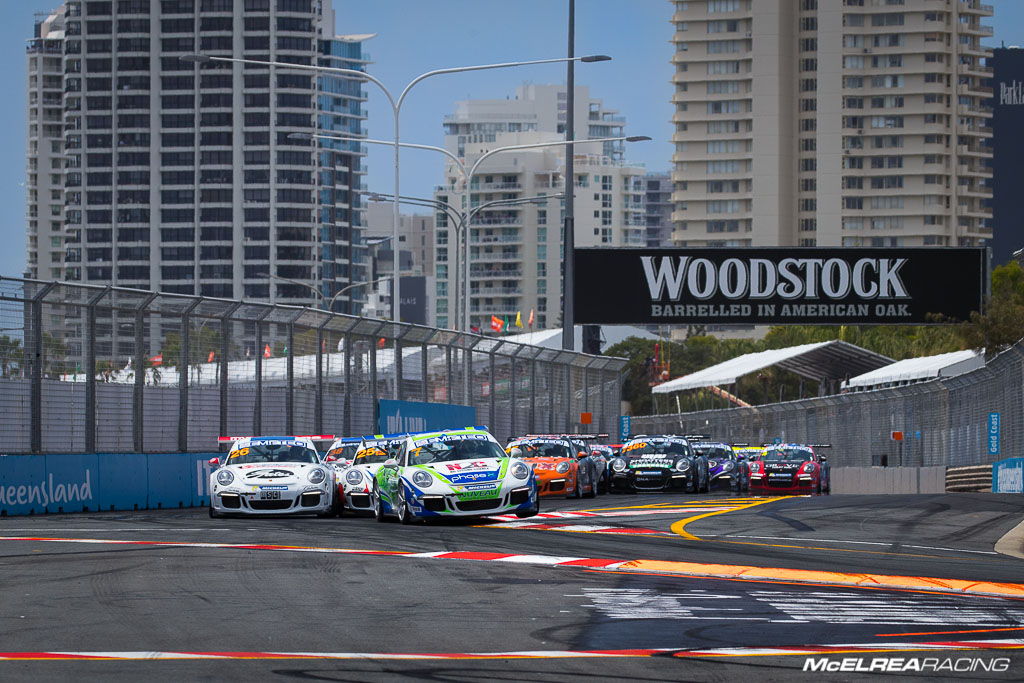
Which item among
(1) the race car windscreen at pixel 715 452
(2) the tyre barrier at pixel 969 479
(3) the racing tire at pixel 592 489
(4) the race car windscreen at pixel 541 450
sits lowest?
(2) the tyre barrier at pixel 969 479

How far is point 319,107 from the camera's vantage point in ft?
531

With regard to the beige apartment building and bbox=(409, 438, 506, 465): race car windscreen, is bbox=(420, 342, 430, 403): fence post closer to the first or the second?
bbox=(409, 438, 506, 465): race car windscreen

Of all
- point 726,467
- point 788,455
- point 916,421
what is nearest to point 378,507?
point 726,467

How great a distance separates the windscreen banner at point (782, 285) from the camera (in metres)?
45.2

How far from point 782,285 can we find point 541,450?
61.7 feet

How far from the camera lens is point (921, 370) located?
5875cm

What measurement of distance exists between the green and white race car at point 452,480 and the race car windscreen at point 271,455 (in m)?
1.66

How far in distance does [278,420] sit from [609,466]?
6578mm

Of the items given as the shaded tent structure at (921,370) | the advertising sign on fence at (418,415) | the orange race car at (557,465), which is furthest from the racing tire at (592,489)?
the shaded tent structure at (921,370)

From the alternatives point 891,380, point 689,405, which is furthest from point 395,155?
point 689,405

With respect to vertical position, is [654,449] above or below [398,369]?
below

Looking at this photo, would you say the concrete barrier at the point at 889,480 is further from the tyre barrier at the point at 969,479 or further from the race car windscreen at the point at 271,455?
the race car windscreen at the point at 271,455

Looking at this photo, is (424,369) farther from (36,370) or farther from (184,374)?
(36,370)

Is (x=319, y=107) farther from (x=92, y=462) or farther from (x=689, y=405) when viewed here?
(x=92, y=462)
